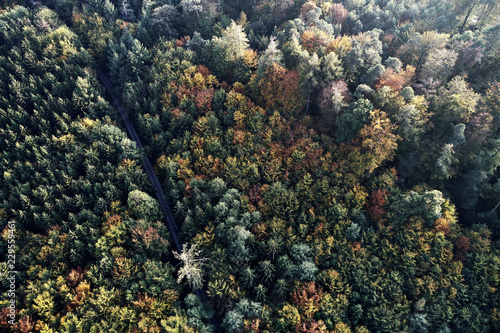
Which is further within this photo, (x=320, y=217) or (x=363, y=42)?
(x=363, y=42)

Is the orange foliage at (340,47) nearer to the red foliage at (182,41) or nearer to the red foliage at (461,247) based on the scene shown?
the red foliage at (182,41)

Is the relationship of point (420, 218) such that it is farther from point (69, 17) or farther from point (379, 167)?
point (69, 17)

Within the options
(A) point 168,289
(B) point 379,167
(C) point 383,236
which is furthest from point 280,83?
(A) point 168,289

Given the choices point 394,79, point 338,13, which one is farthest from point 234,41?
point 394,79

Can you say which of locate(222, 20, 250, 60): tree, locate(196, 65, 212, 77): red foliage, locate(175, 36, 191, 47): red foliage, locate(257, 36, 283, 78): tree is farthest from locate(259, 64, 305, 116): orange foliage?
locate(175, 36, 191, 47): red foliage

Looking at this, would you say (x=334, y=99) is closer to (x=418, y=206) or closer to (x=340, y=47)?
(x=340, y=47)

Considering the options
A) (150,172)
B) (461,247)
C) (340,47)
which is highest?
(340,47)

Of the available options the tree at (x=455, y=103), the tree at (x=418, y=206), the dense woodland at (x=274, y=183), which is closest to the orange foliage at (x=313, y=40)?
the dense woodland at (x=274, y=183)
